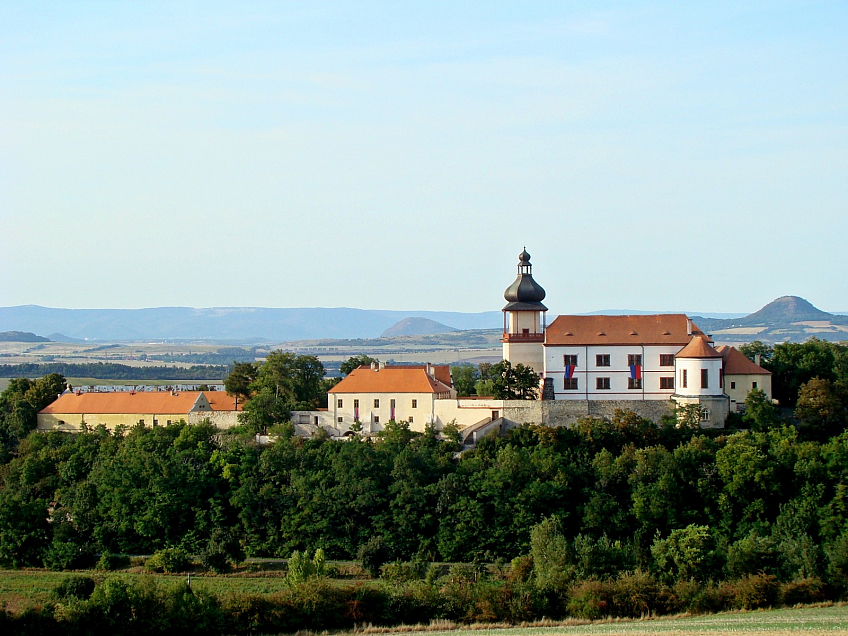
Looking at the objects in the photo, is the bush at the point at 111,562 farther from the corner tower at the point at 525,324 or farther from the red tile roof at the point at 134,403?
the corner tower at the point at 525,324

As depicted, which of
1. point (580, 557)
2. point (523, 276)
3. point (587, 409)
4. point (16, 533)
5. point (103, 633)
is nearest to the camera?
point (103, 633)

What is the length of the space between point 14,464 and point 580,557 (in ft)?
106

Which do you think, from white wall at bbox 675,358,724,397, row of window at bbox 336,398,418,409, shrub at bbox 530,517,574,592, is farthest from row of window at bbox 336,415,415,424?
white wall at bbox 675,358,724,397

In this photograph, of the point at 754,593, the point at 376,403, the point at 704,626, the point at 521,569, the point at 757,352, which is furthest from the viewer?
the point at 757,352

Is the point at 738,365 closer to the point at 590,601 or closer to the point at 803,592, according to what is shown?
the point at 803,592

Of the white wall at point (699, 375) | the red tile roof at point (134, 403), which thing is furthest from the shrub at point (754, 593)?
the red tile roof at point (134, 403)

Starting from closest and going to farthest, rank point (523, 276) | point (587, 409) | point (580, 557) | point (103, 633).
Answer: point (103, 633)
point (580, 557)
point (587, 409)
point (523, 276)

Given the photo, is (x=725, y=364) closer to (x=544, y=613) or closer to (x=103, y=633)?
(x=544, y=613)

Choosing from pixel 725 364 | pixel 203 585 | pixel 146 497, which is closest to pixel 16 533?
pixel 146 497

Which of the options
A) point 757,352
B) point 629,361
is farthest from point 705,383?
point 757,352

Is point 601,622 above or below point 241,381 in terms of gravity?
below

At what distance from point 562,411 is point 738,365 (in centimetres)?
1011

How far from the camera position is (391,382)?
62.7 meters

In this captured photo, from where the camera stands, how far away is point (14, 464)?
207ft
